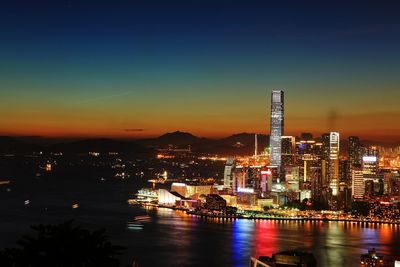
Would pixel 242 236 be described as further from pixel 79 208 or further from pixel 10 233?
pixel 79 208

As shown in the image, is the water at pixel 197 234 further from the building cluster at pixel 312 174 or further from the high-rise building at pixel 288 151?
the high-rise building at pixel 288 151

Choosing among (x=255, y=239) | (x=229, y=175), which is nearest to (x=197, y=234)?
(x=255, y=239)

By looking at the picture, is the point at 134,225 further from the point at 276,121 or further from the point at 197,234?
the point at 276,121

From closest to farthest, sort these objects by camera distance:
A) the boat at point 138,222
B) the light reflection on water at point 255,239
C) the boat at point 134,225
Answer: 1. the light reflection on water at point 255,239
2. the boat at point 134,225
3. the boat at point 138,222

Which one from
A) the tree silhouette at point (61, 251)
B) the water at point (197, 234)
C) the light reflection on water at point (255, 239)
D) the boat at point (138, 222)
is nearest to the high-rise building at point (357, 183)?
the light reflection on water at point (255, 239)

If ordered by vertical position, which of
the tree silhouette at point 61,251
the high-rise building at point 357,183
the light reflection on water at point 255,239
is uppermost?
the tree silhouette at point 61,251

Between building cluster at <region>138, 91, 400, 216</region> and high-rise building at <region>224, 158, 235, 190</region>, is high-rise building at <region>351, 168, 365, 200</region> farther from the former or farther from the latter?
high-rise building at <region>224, 158, 235, 190</region>

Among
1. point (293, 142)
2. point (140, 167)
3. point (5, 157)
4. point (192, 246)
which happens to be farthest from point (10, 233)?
point (5, 157)
